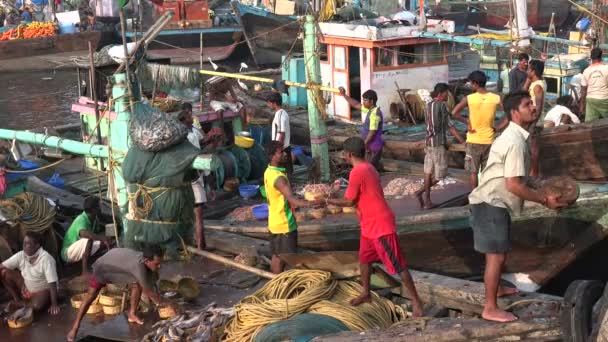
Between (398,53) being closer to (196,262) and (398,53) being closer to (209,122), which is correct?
(209,122)

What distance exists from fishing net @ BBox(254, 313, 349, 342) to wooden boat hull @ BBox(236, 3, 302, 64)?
25.3 meters

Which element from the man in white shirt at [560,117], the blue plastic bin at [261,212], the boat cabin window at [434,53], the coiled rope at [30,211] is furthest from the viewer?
the boat cabin window at [434,53]

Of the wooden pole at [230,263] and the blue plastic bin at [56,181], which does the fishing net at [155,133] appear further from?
the blue plastic bin at [56,181]

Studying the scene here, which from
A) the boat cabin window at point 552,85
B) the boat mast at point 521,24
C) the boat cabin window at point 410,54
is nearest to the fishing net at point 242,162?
the boat cabin window at point 410,54

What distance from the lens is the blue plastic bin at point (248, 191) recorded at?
1083 centimetres

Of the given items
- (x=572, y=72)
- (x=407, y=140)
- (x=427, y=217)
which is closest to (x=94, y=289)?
(x=427, y=217)

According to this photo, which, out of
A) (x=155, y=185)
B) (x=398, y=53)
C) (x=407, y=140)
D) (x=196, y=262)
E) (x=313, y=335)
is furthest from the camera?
(x=398, y=53)

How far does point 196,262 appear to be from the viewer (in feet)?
28.3

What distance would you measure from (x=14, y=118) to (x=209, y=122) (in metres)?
14.5

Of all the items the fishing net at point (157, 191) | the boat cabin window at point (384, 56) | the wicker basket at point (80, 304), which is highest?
the boat cabin window at point (384, 56)

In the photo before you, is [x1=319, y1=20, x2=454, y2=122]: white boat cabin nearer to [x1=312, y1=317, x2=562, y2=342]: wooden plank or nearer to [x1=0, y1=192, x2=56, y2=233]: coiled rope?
[x1=0, y1=192, x2=56, y2=233]: coiled rope

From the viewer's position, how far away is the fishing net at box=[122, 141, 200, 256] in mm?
7812

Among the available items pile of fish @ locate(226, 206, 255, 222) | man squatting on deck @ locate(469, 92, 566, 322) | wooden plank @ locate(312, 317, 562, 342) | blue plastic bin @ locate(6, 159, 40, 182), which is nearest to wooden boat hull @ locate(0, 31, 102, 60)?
blue plastic bin @ locate(6, 159, 40, 182)

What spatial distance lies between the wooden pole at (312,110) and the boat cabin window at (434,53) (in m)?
3.29
